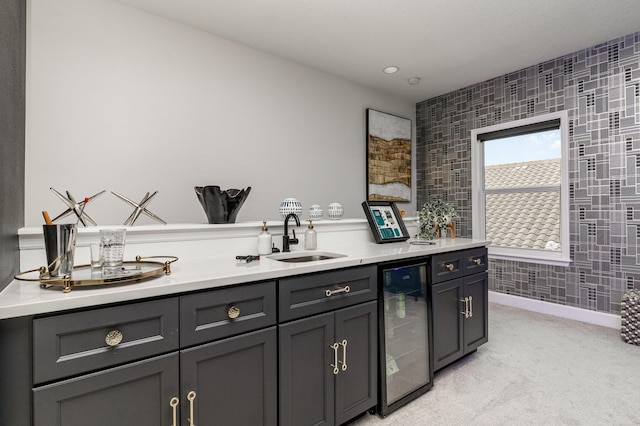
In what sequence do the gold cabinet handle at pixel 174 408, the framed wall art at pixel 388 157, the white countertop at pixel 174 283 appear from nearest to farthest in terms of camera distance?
1. the white countertop at pixel 174 283
2. the gold cabinet handle at pixel 174 408
3. the framed wall art at pixel 388 157

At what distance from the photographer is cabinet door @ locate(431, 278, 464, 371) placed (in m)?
2.12

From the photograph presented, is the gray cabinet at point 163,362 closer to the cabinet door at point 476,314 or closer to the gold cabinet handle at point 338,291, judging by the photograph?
the gold cabinet handle at point 338,291

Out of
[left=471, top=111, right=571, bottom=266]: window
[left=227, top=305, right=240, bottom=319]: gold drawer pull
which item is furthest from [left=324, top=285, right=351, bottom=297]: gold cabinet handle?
[left=471, top=111, right=571, bottom=266]: window

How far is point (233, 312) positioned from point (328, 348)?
572 mm

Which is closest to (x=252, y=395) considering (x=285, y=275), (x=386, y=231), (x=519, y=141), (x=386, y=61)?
(x=285, y=275)

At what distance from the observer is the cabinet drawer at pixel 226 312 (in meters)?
1.18

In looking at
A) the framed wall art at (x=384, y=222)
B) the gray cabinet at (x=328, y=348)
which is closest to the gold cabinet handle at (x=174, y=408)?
the gray cabinet at (x=328, y=348)

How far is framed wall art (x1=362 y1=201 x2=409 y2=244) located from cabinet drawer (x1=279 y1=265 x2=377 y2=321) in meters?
0.74

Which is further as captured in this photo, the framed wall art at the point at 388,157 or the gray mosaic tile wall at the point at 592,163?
the framed wall art at the point at 388,157

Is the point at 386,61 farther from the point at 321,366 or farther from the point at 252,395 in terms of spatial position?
the point at 252,395

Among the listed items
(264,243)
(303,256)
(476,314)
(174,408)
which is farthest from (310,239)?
(476,314)

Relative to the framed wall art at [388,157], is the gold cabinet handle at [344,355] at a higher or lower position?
lower

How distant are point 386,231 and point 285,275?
1345 mm

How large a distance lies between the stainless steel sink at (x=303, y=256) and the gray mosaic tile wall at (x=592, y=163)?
297cm
